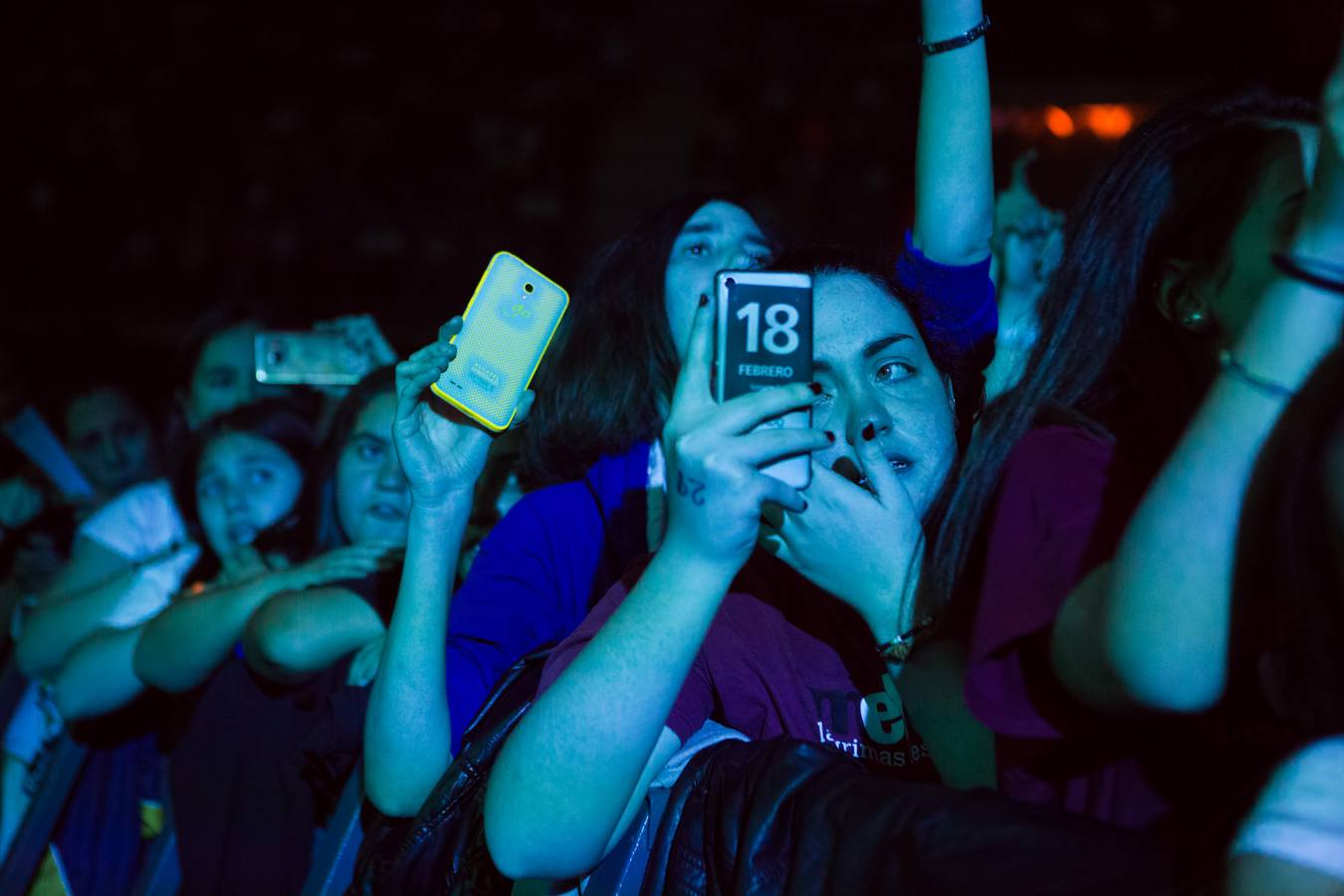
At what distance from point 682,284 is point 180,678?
3.75 ft

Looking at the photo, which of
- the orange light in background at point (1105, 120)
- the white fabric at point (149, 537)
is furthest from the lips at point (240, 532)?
the orange light in background at point (1105, 120)

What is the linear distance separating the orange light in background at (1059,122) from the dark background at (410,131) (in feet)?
7.63

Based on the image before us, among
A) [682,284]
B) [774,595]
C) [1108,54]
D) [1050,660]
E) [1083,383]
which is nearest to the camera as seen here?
[1050,660]

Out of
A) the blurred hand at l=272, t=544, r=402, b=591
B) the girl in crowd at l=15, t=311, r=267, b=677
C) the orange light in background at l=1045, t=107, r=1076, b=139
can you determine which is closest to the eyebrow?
the blurred hand at l=272, t=544, r=402, b=591

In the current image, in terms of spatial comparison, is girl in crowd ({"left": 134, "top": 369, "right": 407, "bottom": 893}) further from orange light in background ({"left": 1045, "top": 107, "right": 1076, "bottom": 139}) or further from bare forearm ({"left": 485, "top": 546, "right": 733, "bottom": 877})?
orange light in background ({"left": 1045, "top": 107, "right": 1076, "bottom": 139})

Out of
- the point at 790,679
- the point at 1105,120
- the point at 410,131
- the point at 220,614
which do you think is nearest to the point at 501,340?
the point at 790,679

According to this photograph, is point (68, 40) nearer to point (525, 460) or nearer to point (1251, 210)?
point (525, 460)

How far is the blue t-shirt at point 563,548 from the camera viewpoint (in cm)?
160

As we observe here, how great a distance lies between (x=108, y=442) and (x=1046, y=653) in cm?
362

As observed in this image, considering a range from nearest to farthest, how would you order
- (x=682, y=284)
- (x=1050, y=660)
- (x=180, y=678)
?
(x=1050, y=660) < (x=682, y=284) < (x=180, y=678)

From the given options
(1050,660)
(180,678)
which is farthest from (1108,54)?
(1050,660)

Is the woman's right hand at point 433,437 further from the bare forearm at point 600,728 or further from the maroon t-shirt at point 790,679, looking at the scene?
the bare forearm at point 600,728

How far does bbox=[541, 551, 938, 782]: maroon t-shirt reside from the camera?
1227mm

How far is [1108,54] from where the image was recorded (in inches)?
280
